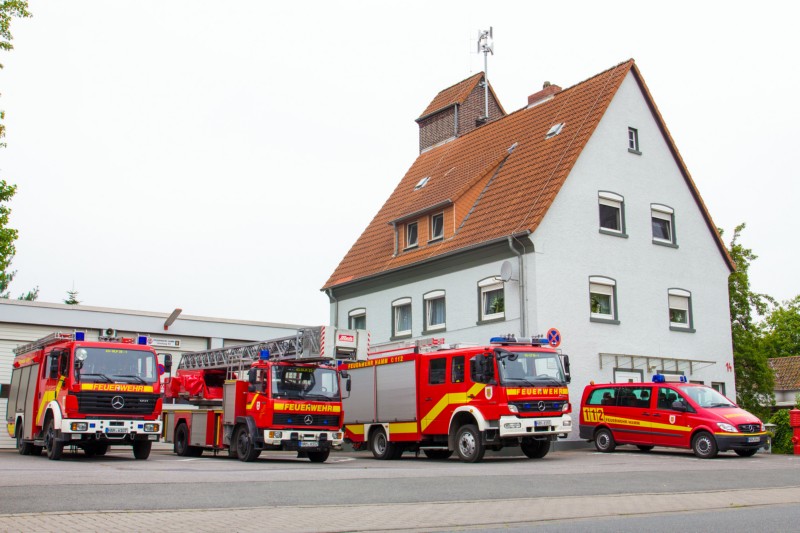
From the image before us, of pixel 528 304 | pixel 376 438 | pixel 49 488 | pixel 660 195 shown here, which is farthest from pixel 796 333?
pixel 49 488

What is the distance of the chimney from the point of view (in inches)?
1327

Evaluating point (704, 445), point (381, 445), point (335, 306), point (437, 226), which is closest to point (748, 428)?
point (704, 445)

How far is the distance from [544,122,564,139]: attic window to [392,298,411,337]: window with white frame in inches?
304

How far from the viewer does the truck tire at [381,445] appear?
22625 millimetres

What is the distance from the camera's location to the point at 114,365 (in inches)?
811

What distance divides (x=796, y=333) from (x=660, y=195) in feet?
147

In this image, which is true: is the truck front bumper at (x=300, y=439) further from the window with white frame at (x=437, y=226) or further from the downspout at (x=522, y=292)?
the window with white frame at (x=437, y=226)

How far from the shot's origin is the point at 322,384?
70.1ft

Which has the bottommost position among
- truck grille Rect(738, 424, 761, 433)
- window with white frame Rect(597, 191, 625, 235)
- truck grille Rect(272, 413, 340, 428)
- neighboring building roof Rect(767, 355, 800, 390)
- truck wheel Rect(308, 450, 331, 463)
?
truck wheel Rect(308, 450, 331, 463)

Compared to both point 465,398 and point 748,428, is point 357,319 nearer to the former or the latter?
point 465,398

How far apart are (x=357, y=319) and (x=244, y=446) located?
13926 mm

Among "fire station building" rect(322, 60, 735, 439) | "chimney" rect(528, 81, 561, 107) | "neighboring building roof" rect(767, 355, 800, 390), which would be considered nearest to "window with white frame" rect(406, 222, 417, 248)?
"fire station building" rect(322, 60, 735, 439)

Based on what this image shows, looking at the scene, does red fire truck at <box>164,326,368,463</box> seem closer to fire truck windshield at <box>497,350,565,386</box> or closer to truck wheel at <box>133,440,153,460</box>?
truck wheel at <box>133,440,153,460</box>

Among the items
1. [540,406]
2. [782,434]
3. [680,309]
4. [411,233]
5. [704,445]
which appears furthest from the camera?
[411,233]
